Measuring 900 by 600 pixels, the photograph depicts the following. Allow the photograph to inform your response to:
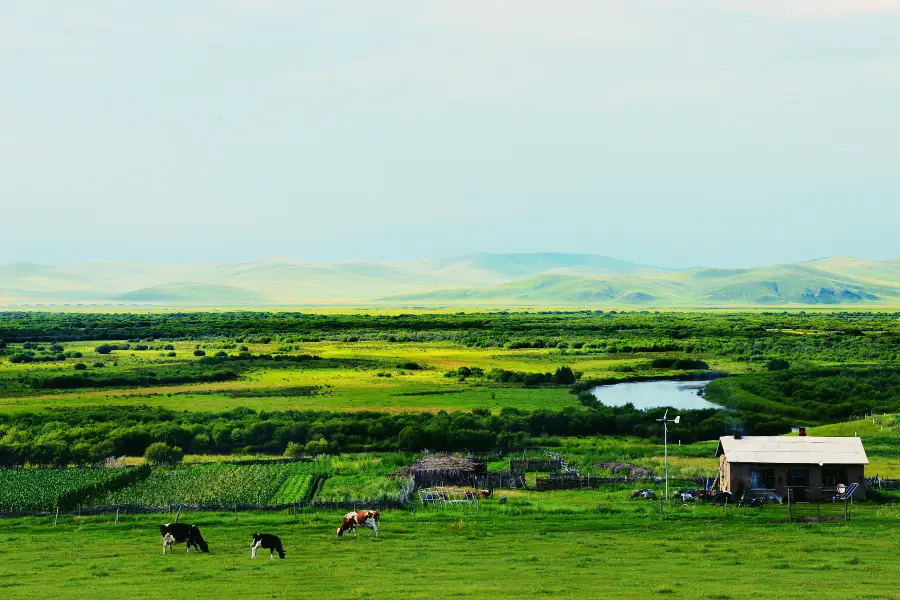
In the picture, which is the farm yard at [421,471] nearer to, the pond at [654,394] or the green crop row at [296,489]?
the green crop row at [296,489]

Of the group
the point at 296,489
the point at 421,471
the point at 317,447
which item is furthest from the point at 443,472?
the point at 317,447

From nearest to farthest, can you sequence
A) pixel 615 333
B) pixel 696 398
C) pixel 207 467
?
1. pixel 207 467
2. pixel 696 398
3. pixel 615 333

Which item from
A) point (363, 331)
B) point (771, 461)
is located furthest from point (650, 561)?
point (363, 331)

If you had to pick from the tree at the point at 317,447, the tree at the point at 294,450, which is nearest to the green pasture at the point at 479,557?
the tree at the point at 294,450

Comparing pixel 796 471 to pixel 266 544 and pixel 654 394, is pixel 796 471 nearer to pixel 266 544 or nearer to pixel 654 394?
pixel 266 544

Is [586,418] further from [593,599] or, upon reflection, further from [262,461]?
[593,599]

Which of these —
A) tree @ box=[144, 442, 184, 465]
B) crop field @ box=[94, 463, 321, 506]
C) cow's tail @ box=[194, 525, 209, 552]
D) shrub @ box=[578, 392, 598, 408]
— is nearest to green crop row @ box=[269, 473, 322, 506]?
crop field @ box=[94, 463, 321, 506]

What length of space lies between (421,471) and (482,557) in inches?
686

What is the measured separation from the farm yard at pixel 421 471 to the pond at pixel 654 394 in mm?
1947

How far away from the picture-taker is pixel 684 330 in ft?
531

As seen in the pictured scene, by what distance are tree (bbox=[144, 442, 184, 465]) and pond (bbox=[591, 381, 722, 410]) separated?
34.3 metres

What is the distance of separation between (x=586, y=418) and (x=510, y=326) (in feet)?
388

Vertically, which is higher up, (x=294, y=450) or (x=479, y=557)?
(x=479, y=557)

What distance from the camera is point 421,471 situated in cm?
4431
